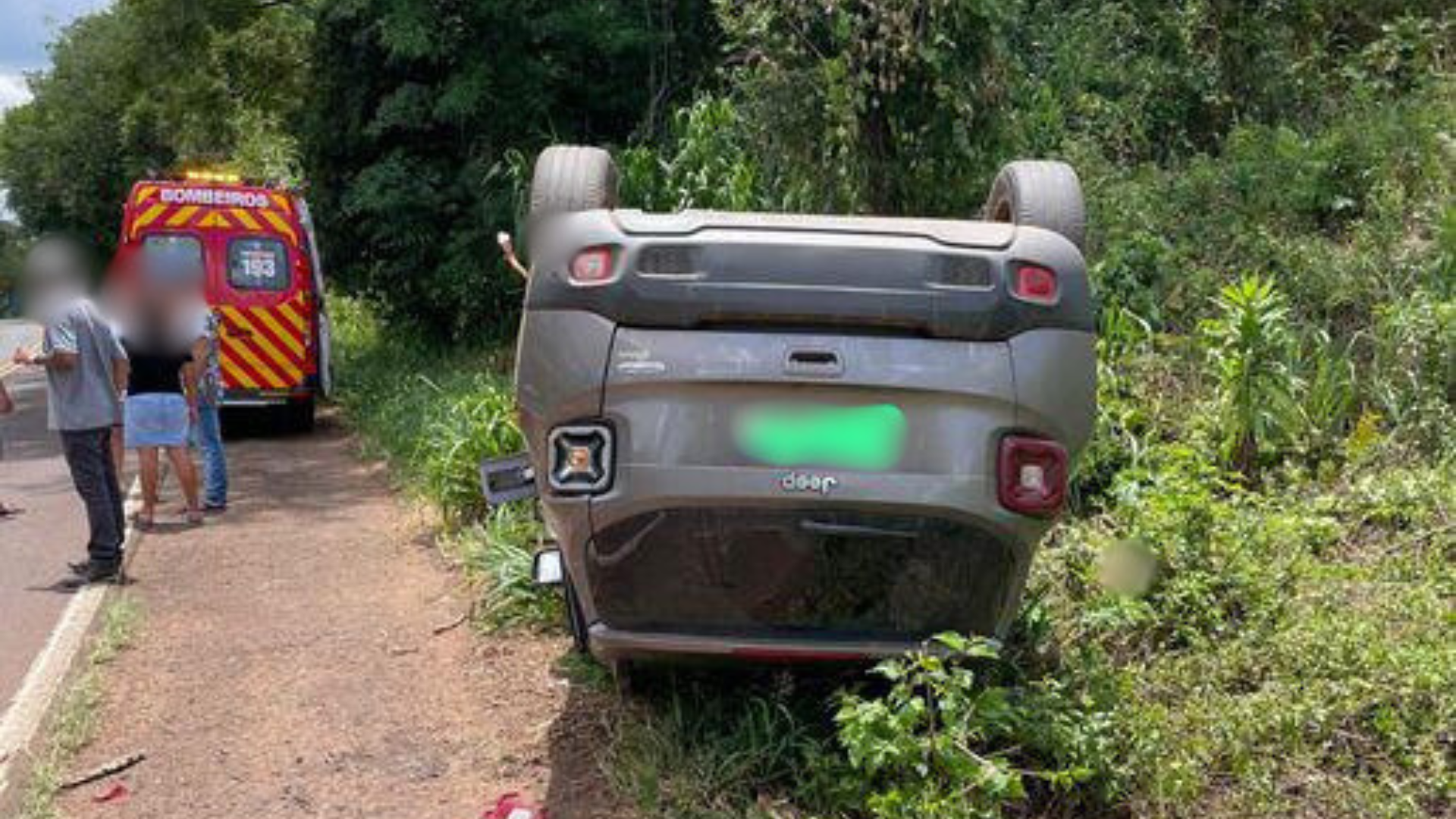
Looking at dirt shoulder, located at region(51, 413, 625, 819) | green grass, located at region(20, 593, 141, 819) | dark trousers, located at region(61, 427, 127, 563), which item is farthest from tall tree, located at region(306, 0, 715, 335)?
green grass, located at region(20, 593, 141, 819)

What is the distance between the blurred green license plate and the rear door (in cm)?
1016

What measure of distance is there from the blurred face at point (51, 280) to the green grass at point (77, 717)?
1895 mm

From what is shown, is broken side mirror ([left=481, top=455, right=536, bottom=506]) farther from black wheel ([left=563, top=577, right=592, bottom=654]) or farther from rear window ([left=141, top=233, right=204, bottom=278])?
rear window ([left=141, top=233, right=204, bottom=278])

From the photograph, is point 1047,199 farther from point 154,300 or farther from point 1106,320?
point 154,300

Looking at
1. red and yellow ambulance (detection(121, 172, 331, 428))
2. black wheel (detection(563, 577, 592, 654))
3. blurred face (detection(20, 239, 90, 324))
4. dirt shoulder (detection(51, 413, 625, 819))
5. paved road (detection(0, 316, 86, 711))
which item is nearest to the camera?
dirt shoulder (detection(51, 413, 625, 819))

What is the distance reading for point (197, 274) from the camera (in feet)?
32.3

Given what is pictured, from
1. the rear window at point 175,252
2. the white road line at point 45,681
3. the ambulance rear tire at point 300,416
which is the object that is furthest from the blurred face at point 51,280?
the ambulance rear tire at point 300,416

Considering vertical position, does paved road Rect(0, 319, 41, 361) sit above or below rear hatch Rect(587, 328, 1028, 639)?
below

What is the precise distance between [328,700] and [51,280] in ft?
12.5

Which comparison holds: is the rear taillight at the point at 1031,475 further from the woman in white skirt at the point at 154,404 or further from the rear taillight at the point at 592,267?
the woman in white skirt at the point at 154,404

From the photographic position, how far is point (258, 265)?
515 inches

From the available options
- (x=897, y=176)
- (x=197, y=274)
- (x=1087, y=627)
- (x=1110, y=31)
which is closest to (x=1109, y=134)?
(x=1110, y=31)

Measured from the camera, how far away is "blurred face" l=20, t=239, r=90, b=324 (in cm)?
764

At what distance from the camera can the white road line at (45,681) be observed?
488 cm
